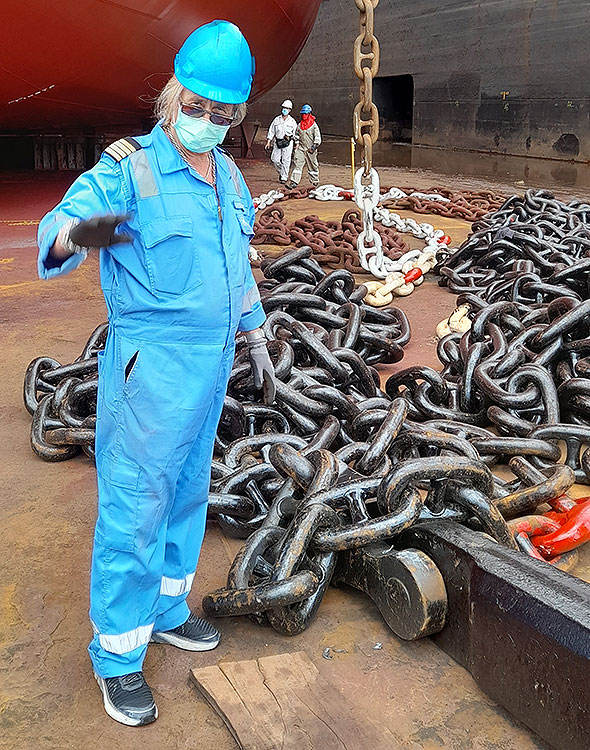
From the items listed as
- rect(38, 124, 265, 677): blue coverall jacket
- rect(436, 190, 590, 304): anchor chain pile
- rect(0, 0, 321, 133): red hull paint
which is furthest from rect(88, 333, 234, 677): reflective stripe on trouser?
rect(0, 0, 321, 133): red hull paint

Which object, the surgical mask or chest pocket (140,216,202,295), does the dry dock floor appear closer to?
chest pocket (140,216,202,295)

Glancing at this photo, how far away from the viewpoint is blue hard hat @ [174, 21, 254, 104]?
1633 mm

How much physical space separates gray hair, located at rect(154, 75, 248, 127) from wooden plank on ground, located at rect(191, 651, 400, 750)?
4.08 feet

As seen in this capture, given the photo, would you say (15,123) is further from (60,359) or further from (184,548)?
(184,548)

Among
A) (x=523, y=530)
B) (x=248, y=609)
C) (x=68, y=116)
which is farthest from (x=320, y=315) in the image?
(x=68, y=116)

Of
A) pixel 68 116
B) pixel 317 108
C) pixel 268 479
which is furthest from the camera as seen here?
pixel 317 108

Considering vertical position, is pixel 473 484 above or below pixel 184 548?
above

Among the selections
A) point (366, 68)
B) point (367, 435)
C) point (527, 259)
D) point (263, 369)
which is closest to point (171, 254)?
point (263, 369)

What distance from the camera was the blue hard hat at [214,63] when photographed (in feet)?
5.36

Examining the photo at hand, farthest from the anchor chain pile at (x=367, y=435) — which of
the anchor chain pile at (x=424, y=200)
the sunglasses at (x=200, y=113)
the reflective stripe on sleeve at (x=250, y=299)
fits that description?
the anchor chain pile at (x=424, y=200)

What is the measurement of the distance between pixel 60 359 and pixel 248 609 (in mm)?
2419

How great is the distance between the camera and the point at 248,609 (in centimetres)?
184

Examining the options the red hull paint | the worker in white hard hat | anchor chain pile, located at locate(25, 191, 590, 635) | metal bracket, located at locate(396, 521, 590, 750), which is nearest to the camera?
metal bracket, located at locate(396, 521, 590, 750)

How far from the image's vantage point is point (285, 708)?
167 centimetres
